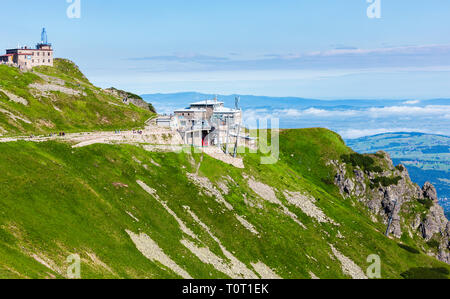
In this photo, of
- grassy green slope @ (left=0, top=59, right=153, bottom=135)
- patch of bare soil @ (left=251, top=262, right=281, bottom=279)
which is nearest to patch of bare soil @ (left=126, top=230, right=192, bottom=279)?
→ patch of bare soil @ (left=251, top=262, right=281, bottom=279)

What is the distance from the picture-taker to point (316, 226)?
362 ft

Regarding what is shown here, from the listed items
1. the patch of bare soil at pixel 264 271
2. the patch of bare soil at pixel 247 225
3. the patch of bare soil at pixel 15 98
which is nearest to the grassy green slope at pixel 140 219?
the patch of bare soil at pixel 264 271

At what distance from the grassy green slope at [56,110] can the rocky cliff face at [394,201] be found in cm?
7933

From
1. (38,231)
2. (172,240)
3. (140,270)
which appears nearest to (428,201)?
(172,240)

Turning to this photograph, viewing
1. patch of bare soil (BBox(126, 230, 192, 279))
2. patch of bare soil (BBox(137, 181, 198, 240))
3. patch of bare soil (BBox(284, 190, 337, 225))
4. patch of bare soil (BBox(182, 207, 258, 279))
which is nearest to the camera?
patch of bare soil (BBox(126, 230, 192, 279))

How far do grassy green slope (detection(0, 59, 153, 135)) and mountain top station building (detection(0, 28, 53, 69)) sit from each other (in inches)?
1069

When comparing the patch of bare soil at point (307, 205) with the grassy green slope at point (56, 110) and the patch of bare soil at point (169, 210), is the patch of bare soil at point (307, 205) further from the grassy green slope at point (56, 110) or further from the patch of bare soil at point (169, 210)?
the grassy green slope at point (56, 110)

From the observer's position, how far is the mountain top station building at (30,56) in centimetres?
16575

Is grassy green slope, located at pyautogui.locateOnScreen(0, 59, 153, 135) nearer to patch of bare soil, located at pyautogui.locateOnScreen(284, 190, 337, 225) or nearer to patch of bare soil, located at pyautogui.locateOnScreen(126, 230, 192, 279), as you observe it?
patch of bare soil, located at pyautogui.locateOnScreen(126, 230, 192, 279)

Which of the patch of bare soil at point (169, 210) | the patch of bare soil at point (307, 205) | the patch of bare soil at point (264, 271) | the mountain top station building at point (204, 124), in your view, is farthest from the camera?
the mountain top station building at point (204, 124)

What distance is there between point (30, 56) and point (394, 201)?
153354 mm

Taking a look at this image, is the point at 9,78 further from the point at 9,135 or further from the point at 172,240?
the point at 172,240

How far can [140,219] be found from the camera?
2977 inches

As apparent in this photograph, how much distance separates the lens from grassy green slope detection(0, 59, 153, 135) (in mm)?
106375
